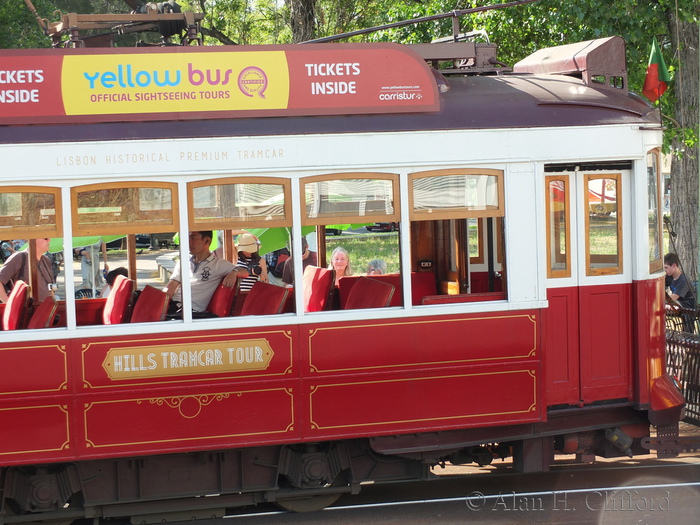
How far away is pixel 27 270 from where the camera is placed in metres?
7.71

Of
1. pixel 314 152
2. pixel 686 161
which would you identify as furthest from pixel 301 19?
pixel 314 152

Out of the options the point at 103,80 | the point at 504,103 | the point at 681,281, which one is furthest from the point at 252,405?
the point at 681,281

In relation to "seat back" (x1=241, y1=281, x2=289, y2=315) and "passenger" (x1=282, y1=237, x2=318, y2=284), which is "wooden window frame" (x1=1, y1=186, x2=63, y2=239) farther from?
"passenger" (x1=282, y1=237, x2=318, y2=284)

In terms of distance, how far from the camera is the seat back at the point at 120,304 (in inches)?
248

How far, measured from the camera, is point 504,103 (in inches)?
247

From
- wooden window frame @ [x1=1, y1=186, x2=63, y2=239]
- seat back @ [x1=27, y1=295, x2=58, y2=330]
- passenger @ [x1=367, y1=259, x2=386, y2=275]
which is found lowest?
seat back @ [x1=27, y1=295, x2=58, y2=330]

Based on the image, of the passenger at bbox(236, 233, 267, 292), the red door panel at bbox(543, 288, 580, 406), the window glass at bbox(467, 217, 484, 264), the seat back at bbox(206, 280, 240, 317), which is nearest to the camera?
the red door panel at bbox(543, 288, 580, 406)

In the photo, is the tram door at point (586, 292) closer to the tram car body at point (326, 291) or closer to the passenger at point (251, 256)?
the tram car body at point (326, 291)

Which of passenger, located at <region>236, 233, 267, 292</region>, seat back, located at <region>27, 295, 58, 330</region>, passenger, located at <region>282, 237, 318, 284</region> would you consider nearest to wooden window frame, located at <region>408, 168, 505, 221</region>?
passenger, located at <region>282, 237, 318, 284</region>

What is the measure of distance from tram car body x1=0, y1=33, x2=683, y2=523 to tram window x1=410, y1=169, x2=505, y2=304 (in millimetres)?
26

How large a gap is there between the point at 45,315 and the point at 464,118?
3133mm

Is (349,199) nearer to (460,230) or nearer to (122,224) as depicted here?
(122,224)

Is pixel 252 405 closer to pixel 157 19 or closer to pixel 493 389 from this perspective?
pixel 493 389

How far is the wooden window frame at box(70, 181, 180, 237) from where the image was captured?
18.7 ft
